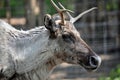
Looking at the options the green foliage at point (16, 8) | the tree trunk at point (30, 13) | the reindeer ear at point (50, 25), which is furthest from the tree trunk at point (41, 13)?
the reindeer ear at point (50, 25)

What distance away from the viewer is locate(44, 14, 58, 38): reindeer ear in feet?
24.2

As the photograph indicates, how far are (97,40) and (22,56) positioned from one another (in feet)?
25.4

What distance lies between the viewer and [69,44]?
24.5 ft

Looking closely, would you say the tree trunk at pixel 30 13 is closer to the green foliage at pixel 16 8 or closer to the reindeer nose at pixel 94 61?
the green foliage at pixel 16 8

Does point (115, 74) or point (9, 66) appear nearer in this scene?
point (9, 66)

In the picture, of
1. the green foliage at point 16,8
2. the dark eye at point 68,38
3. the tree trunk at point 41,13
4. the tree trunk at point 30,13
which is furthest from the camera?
the green foliage at point 16,8

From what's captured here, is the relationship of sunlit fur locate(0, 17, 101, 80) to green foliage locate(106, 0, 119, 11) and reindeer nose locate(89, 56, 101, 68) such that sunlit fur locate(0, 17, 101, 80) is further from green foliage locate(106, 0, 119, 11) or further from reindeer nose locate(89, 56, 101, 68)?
green foliage locate(106, 0, 119, 11)

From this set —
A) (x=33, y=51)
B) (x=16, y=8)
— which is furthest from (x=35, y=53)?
(x=16, y=8)

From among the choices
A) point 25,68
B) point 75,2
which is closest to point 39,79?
point 25,68

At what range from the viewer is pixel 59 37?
7.46m

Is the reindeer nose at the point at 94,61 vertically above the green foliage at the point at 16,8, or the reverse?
the reindeer nose at the point at 94,61

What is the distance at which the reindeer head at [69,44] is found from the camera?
7.37 meters

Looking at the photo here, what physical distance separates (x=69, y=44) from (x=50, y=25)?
38cm

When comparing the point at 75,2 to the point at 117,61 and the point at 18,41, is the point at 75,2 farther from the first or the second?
the point at 18,41
